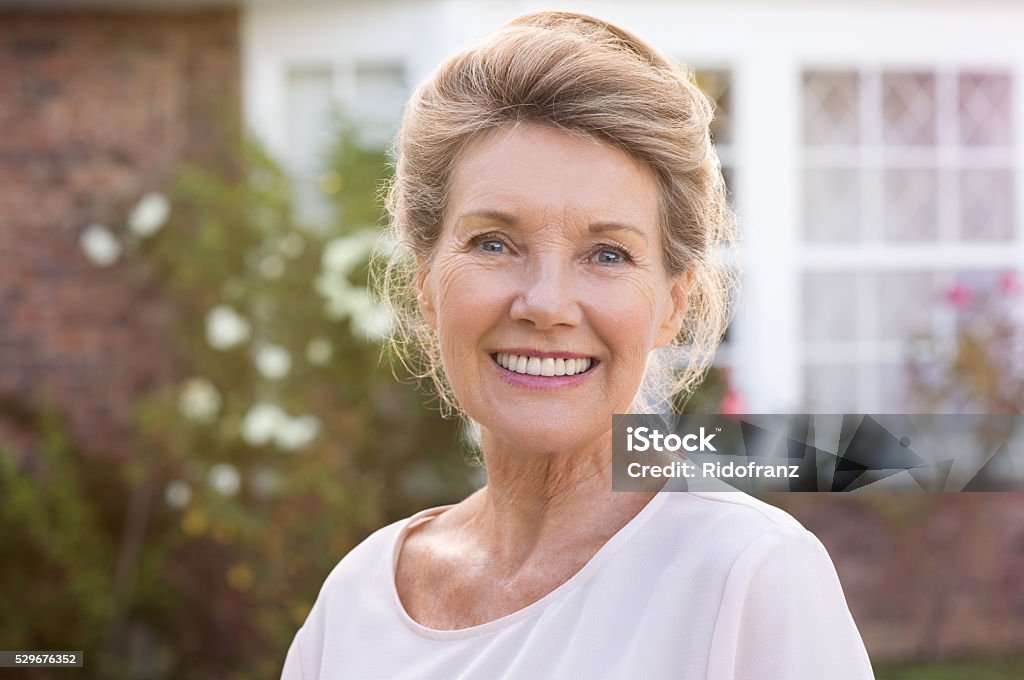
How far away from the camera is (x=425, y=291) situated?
5.75 feet

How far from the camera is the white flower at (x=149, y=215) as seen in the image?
17.7ft

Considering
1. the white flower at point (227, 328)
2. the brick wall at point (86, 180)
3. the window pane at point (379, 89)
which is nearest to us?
the white flower at point (227, 328)

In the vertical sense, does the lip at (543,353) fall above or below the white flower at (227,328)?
above

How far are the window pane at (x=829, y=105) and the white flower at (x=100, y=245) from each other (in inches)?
134

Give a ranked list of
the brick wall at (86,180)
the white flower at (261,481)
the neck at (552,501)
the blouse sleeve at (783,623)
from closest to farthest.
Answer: the blouse sleeve at (783,623), the neck at (552,501), the white flower at (261,481), the brick wall at (86,180)

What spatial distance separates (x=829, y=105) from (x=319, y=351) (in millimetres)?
2875

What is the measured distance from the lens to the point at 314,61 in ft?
18.7

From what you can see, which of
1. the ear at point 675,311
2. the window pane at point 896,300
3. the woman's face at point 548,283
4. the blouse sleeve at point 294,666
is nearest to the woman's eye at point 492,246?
the woman's face at point 548,283

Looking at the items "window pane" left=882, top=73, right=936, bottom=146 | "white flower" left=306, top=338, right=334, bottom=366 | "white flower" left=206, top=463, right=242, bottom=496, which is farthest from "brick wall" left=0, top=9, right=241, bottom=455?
"window pane" left=882, top=73, right=936, bottom=146

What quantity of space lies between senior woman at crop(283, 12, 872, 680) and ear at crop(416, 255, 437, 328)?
0.03 m

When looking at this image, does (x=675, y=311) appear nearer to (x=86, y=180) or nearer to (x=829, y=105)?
(x=86, y=180)

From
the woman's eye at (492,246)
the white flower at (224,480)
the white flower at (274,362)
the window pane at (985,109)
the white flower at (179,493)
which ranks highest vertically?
the window pane at (985,109)

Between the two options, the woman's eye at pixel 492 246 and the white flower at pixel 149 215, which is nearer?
the woman's eye at pixel 492 246

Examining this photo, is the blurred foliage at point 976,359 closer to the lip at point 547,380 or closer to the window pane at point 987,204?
the window pane at point 987,204
